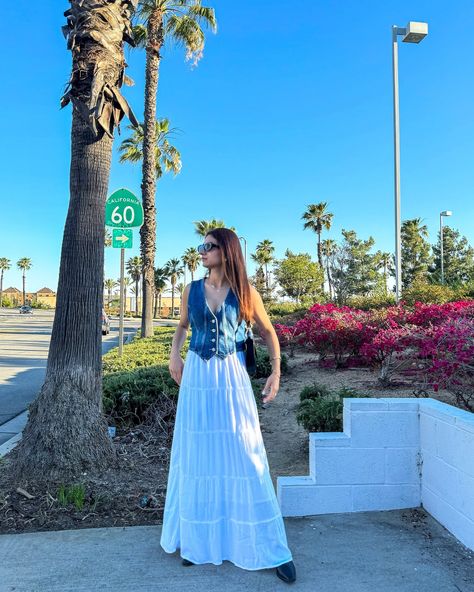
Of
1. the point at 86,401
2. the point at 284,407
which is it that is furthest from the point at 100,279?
the point at 284,407

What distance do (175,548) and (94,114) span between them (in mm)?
3145

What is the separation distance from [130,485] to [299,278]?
1502 inches

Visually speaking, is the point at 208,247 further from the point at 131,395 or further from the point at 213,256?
the point at 131,395

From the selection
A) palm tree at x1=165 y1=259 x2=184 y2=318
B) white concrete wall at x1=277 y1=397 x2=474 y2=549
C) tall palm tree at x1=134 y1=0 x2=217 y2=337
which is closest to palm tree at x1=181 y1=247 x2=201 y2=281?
palm tree at x1=165 y1=259 x2=184 y2=318

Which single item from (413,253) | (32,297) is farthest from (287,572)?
(32,297)

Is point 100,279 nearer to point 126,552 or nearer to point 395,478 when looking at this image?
point 126,552

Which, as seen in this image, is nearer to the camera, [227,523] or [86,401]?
[227,523]

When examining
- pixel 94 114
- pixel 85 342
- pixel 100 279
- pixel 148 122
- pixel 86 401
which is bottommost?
pixel 86 401

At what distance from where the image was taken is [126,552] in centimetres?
279

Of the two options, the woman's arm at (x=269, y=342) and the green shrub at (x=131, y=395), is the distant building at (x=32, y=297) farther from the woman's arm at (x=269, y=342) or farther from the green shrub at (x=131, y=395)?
the woman's arm at (x=269, y=342)

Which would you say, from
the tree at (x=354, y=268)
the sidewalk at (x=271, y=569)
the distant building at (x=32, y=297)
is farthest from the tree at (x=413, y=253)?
the distant building at (x=32, y=297)

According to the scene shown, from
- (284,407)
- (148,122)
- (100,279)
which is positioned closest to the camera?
(100,279)

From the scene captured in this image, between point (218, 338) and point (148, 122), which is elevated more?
point (148, 122)

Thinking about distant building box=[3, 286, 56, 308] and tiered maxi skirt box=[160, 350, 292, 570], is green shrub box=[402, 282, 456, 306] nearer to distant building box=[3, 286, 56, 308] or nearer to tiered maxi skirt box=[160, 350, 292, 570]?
tiered maxi skirt box=[160, 350, 292, 570]
